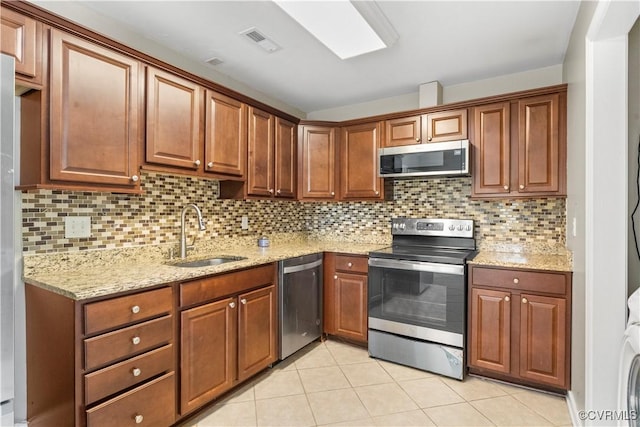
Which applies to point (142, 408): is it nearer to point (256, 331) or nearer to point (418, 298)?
point (256, 331)

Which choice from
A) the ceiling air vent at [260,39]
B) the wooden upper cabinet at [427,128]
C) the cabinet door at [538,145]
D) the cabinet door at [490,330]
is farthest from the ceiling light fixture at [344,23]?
the cabinet door at [490,330]

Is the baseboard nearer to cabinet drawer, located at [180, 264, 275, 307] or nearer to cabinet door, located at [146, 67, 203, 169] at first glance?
cabinet drawer, located at [180, 264, 275, 307]

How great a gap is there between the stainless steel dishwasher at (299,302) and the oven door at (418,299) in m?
0.48

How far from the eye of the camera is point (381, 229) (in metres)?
3.40

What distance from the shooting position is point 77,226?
1.89 metres

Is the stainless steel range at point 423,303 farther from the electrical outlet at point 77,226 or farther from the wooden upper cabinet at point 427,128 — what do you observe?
the electrical outlet at point 77,226

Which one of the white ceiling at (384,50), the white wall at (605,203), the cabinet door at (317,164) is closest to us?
the white wall at (605,203)

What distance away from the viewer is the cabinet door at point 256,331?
2.19 meters

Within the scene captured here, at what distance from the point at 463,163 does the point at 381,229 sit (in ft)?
3.64

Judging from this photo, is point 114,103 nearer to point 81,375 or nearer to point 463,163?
point 81,375

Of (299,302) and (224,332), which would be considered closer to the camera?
(224,332)

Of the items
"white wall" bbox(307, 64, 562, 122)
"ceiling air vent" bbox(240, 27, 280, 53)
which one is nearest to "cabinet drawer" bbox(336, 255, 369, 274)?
"white wall" bbox(307, 64, 562, 122)

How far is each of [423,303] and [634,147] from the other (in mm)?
1552

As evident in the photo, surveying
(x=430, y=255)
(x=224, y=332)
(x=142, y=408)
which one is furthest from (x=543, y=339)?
(x=142, y=408)
